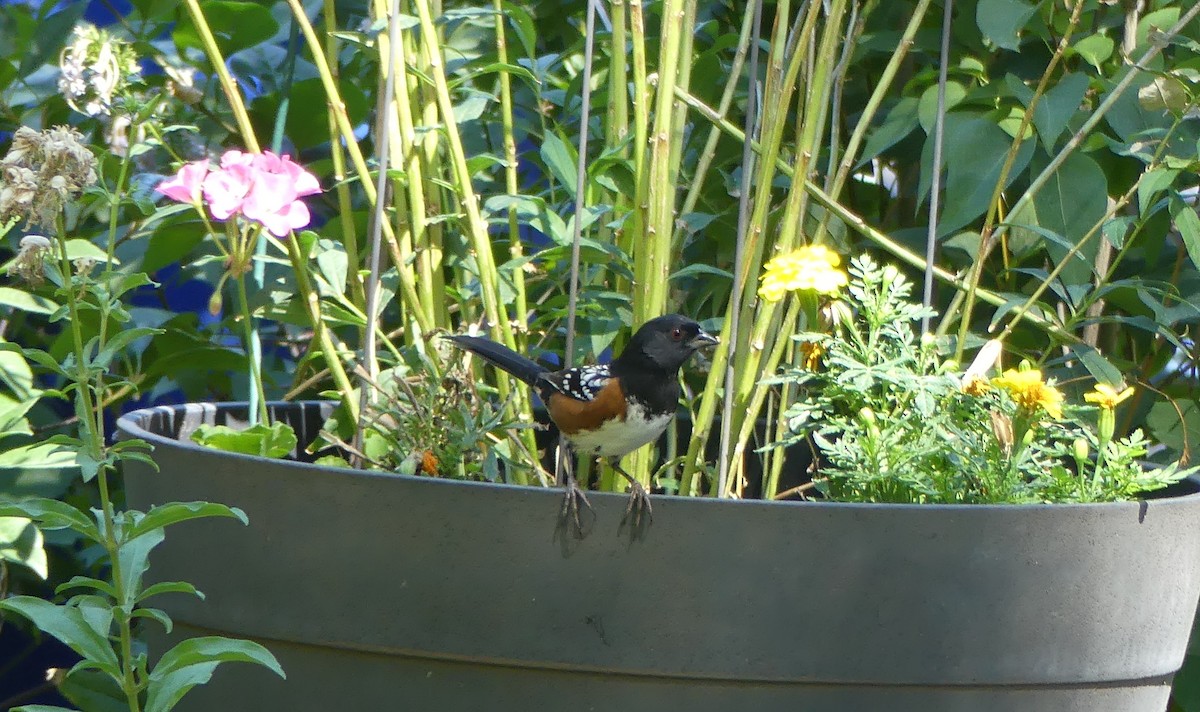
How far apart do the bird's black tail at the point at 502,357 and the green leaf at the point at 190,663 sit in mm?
422

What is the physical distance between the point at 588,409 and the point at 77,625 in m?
0.51

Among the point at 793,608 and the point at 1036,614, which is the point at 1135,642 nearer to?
the point at 1036,614

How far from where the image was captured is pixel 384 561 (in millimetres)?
895

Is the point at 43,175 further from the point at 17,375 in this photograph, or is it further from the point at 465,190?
the point at 17,375

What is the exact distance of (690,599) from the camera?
0.86 meters

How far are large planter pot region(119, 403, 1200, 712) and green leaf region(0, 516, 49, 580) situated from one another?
1.44 ft

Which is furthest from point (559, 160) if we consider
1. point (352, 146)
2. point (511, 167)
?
point (352, 146)

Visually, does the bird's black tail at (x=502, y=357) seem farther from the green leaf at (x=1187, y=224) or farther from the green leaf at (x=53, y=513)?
the green leaf at (x=1187, y=224)

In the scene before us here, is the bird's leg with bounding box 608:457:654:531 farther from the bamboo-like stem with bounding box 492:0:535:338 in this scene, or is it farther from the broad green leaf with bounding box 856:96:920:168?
the broad green leaf with bounding box 856:96:920:168

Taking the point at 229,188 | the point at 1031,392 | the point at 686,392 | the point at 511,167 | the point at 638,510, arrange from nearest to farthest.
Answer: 1. the point at 638,510
2. the point at 1031,392
3. the point at 229,188
4. the point at 511,167
5. the point at 686,392

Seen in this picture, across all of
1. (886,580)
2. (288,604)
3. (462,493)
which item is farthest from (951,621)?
(288,604)

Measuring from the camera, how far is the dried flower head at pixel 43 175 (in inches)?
29.8

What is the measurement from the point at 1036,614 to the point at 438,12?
2.71ft

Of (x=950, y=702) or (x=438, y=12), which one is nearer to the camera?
(x=950, y=702)
